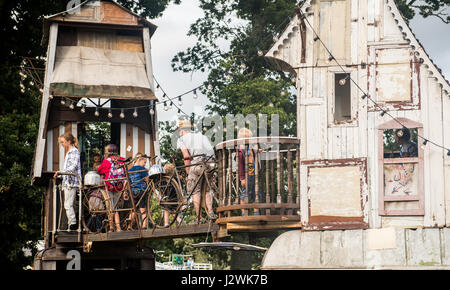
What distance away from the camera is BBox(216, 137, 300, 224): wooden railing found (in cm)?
1490

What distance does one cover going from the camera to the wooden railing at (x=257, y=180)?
587 inches

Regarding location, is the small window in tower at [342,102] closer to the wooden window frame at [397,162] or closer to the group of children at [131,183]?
the wooden window frame at [397,162]

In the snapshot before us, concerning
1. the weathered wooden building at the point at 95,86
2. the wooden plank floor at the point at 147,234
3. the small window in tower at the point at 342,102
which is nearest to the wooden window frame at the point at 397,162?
the small window in tower at the point at 342,102

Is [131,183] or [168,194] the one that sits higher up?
[131,183]

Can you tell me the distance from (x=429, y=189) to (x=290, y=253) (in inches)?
96.7

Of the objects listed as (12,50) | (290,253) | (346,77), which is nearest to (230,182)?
(290,253)

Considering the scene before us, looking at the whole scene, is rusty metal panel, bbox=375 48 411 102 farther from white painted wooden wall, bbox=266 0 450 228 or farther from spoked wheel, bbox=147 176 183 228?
spoked wheel, bbox=147 176 183 228

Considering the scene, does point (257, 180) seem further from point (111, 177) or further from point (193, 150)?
point (111, 177)

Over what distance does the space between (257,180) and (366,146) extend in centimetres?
185

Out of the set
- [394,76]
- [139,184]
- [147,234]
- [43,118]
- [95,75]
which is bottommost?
[147,234]

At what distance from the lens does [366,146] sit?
48.9 feet

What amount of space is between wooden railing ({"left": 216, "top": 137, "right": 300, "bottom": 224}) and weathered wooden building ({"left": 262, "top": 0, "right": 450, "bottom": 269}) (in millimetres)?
265

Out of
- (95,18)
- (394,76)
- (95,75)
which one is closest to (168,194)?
(394,76)

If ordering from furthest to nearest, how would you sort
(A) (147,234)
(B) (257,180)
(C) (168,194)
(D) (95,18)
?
(D) (95,18)
(A) (147,234)
(C) (168,194)
(B) (257,180)
